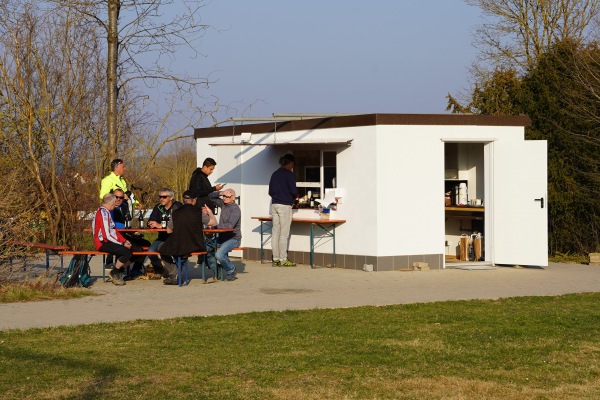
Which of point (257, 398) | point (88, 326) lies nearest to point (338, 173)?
point (88, 326)

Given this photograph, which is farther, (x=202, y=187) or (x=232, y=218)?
(x=202, y=187)

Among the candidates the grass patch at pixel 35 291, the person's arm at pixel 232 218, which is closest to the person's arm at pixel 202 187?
the person's arm at pixel 232 218

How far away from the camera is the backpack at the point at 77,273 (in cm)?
1502

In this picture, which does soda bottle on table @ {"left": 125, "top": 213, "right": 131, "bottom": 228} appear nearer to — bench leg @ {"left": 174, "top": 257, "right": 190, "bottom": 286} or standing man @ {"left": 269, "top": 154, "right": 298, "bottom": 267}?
bench leg @ {"left": 174, "top": 257, "right": 190, "bottom": 286}

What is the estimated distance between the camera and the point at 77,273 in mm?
15102

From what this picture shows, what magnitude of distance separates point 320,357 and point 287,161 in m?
9.46

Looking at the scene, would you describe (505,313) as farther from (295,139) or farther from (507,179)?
(295,139)

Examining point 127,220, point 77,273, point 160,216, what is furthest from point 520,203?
point 77,273

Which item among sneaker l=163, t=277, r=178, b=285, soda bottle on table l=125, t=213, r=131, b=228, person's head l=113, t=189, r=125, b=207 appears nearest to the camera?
sneaker l=163, t=277, r=178, b=285

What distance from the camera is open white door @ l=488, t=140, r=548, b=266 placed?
18.5 m

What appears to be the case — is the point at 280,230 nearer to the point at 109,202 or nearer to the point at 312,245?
the point at 312,245

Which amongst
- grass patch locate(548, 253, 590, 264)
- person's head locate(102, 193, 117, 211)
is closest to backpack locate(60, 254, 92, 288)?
person's head locate(102, 193, 117, 211)

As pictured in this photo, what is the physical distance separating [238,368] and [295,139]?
1093 centimetres

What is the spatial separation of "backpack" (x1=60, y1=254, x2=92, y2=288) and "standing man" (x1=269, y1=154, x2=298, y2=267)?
179 inches
